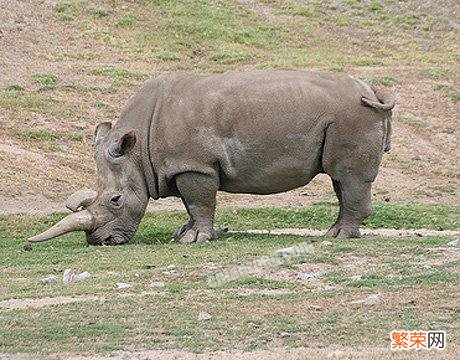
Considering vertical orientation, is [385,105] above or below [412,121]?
above

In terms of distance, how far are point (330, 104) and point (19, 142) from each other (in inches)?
334

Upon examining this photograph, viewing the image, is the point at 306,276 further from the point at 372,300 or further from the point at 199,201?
the point at 199,201

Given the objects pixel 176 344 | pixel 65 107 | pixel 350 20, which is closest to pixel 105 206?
pixel 176 344

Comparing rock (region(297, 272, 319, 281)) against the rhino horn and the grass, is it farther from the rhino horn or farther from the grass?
the rhino horn

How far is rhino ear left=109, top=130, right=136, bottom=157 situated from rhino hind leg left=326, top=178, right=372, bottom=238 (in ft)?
8.12

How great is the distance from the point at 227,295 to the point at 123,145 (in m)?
4.66

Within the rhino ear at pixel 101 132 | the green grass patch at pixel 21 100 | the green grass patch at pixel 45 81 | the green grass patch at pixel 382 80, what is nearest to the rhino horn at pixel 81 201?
the rhino ear at pixel 101 132

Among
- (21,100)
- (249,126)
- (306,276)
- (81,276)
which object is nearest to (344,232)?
(249,126)

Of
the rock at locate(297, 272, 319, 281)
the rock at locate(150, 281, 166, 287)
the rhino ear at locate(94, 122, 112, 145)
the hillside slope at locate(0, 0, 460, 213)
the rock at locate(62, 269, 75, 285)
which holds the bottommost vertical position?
the hillside slope at locate(0, 0, 460, 213)

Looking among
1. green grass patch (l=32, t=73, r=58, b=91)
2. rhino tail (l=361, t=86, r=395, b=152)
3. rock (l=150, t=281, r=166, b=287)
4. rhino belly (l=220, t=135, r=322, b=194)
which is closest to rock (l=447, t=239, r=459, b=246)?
rhino tail (l=361, t=86, r=395, b=152)

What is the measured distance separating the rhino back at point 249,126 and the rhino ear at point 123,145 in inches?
10.2

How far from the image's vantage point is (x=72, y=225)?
49.7 feet

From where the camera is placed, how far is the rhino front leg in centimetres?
1538

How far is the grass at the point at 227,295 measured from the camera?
377 inches
